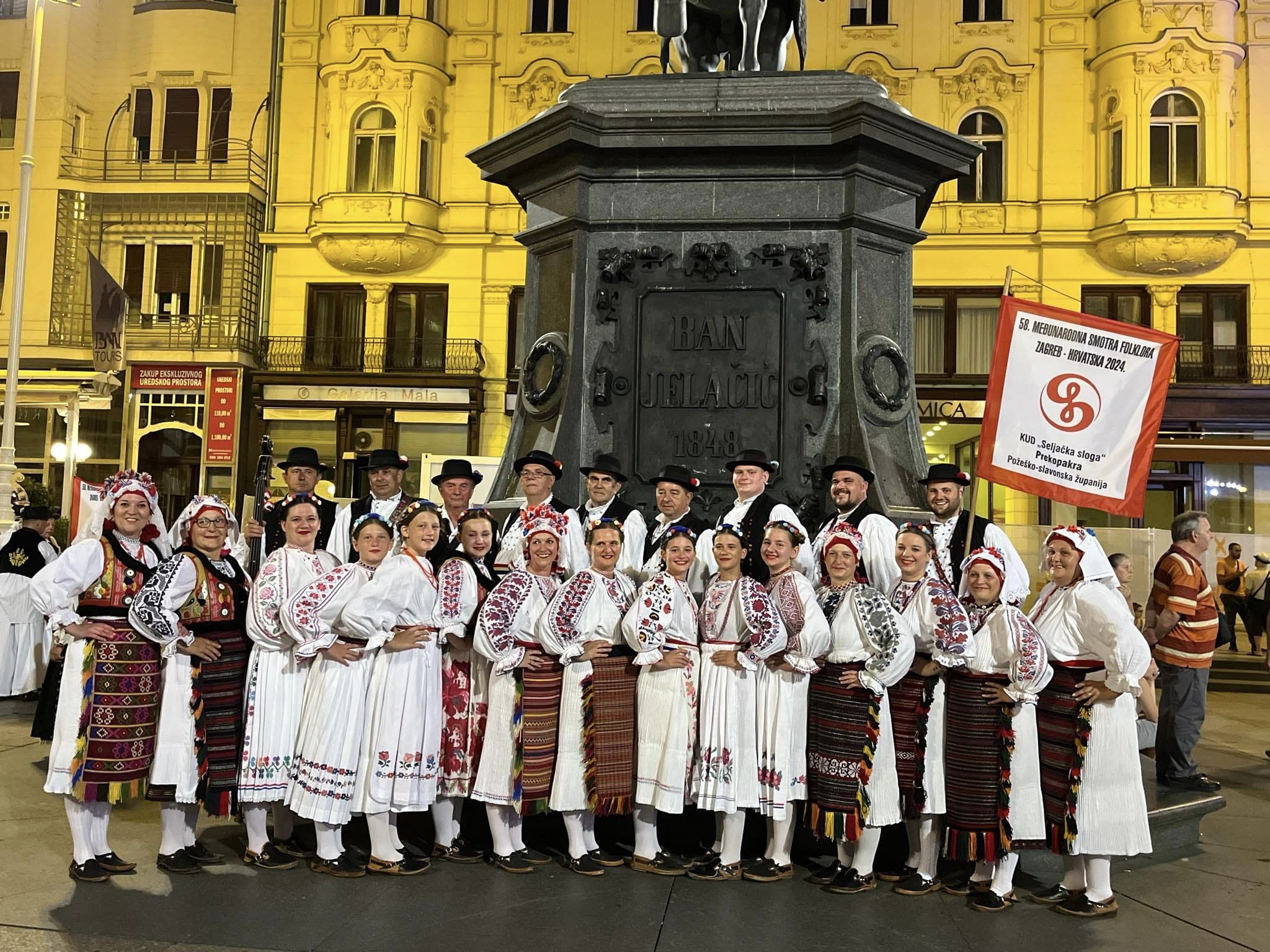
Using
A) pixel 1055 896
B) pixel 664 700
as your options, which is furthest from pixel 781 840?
pixel 1055 896

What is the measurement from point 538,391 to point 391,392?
65.8 feet

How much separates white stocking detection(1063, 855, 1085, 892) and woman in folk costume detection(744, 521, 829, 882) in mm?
1205


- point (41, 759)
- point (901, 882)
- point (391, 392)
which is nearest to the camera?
point (901, 882)

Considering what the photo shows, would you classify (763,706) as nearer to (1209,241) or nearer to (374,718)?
(374,718)

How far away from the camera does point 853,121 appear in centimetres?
688

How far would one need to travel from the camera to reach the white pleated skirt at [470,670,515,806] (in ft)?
18.0

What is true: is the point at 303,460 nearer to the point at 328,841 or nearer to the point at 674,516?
the point at 674,516

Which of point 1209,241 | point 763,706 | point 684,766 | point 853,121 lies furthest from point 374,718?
A: point 1209,241

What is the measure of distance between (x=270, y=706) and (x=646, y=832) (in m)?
1.87

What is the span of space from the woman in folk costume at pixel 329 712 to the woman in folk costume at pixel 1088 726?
313cm

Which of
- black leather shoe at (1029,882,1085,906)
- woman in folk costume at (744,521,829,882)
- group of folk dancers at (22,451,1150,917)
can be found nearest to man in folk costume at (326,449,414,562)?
group of folk dancers at (22,451,1150,917)

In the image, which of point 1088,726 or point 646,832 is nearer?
point 1088,726

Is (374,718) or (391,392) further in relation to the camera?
(391,392)

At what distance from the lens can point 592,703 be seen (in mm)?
5555
